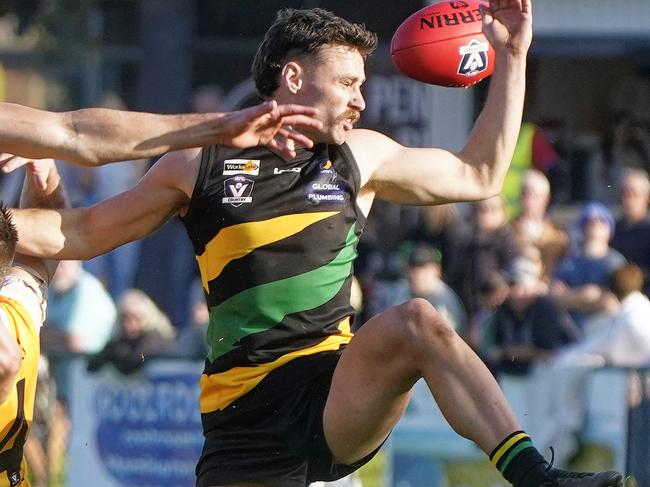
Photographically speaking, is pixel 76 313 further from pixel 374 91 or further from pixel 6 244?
pixel 6 244

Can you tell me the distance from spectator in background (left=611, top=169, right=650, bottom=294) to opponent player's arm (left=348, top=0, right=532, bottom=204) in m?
4.42

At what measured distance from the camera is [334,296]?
204 inches

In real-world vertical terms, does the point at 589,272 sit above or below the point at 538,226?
below

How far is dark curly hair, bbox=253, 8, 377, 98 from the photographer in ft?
17.1

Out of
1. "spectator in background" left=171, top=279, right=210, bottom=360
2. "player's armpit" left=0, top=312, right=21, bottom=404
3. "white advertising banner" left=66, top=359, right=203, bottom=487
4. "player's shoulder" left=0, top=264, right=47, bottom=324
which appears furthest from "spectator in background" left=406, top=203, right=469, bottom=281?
"player's armpit" left=0, top=312, right=21, bottom=404

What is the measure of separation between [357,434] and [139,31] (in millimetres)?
8832

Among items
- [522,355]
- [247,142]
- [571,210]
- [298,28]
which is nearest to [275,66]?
[298,28]

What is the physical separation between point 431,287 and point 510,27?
14.3 ft

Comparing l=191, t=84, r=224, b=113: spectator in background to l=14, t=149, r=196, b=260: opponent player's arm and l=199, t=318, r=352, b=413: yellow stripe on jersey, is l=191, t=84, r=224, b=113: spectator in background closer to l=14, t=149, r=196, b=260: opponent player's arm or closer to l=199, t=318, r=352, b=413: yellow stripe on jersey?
l=14, t=149, r=196, b=260: opponent player's arm

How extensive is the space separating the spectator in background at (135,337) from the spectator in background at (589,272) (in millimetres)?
2575

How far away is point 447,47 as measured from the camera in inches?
216

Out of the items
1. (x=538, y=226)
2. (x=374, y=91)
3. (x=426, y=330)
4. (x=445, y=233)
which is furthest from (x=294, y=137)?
(x=374, y=91)

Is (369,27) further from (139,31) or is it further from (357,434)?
(357,434)

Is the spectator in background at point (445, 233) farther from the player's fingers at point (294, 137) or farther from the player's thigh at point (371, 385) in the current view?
the player's fingers at point (294, 137)
